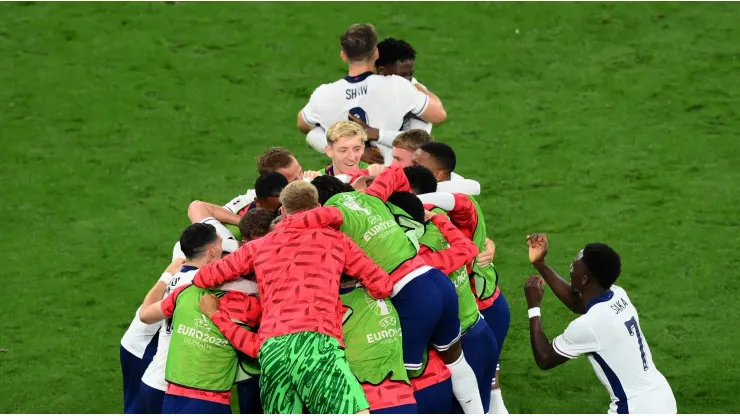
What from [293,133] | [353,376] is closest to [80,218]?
[293,133]

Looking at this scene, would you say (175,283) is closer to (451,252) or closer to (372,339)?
(372,339)

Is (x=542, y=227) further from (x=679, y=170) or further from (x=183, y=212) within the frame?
(x=183, y=212)

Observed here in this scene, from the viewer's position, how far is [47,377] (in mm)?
9109

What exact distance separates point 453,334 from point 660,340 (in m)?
3.34

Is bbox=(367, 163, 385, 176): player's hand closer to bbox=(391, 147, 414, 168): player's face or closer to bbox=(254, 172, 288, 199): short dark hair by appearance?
bbox=(391, 147, 414, 168): player's face

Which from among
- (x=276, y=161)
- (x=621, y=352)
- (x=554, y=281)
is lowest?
(x=621, y=352)

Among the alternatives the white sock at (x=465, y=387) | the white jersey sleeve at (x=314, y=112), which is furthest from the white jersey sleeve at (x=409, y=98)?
the white sock at (x=465, y=387)

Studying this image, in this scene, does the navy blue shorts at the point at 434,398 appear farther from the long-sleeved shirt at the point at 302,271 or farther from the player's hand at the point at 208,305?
the player's hand at the point at 208,305

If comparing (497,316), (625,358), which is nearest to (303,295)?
(625,358)

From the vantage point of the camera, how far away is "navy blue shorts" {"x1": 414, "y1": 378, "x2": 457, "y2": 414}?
6.76m

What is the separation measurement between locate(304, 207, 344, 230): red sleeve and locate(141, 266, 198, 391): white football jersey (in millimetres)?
782

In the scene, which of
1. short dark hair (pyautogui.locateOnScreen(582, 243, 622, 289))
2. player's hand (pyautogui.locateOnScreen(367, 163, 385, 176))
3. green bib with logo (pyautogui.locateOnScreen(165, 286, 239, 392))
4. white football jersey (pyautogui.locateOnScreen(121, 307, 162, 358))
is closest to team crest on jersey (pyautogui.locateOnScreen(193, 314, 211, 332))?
green bib with logo (pyautogui.locateOnScreen(165, 286, 239, 392))

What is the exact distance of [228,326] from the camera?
6348 mm

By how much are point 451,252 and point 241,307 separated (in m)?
1.18
